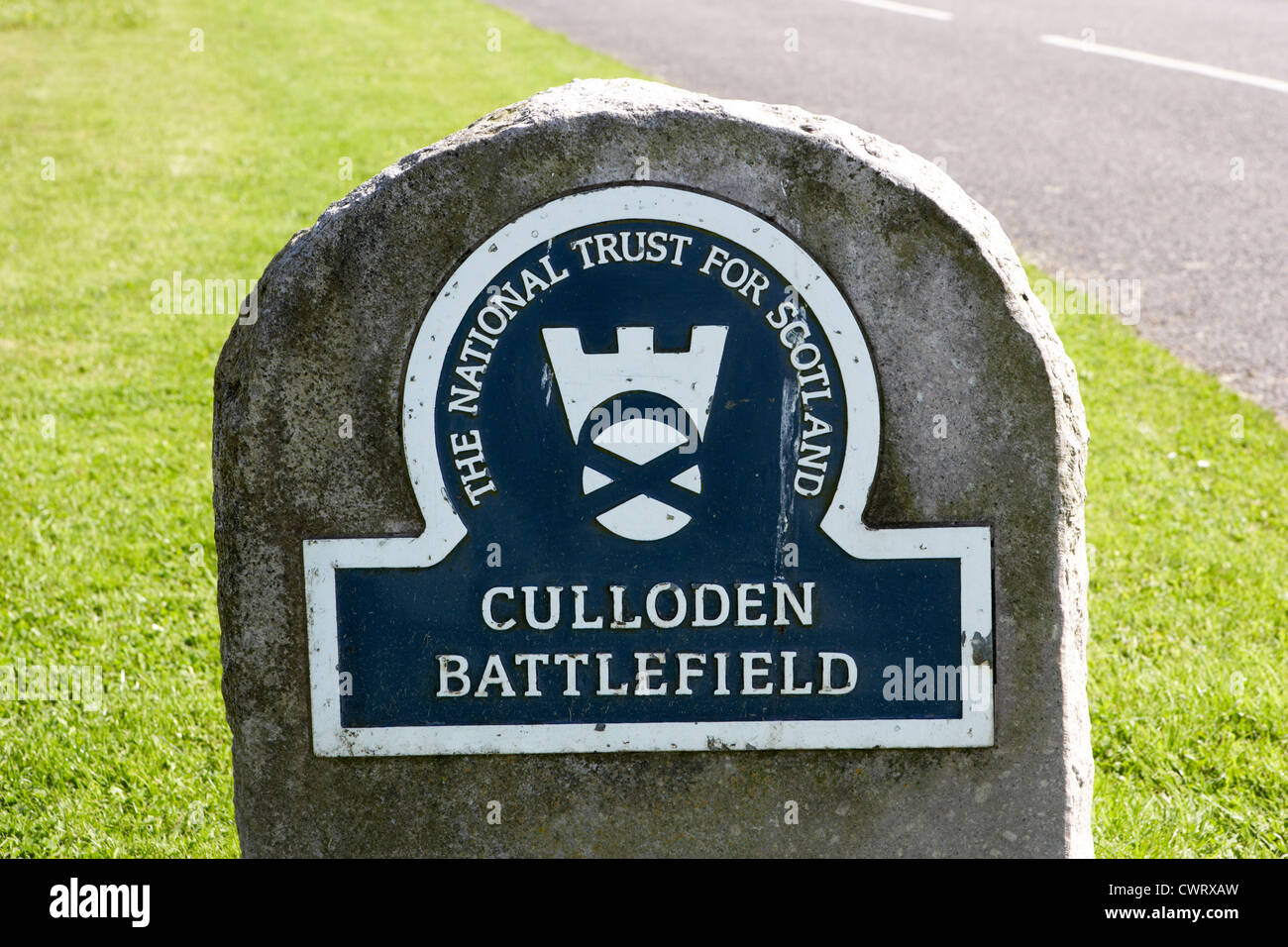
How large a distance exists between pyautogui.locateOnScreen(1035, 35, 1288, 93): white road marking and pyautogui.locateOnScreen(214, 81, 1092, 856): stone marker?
816 cm

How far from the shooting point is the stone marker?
94.8 inches

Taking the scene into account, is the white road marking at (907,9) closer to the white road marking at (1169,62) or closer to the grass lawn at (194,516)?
the white road marking at (1169,62)

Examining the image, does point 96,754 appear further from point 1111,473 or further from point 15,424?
point 1111,473

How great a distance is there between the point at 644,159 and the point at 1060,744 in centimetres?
139
